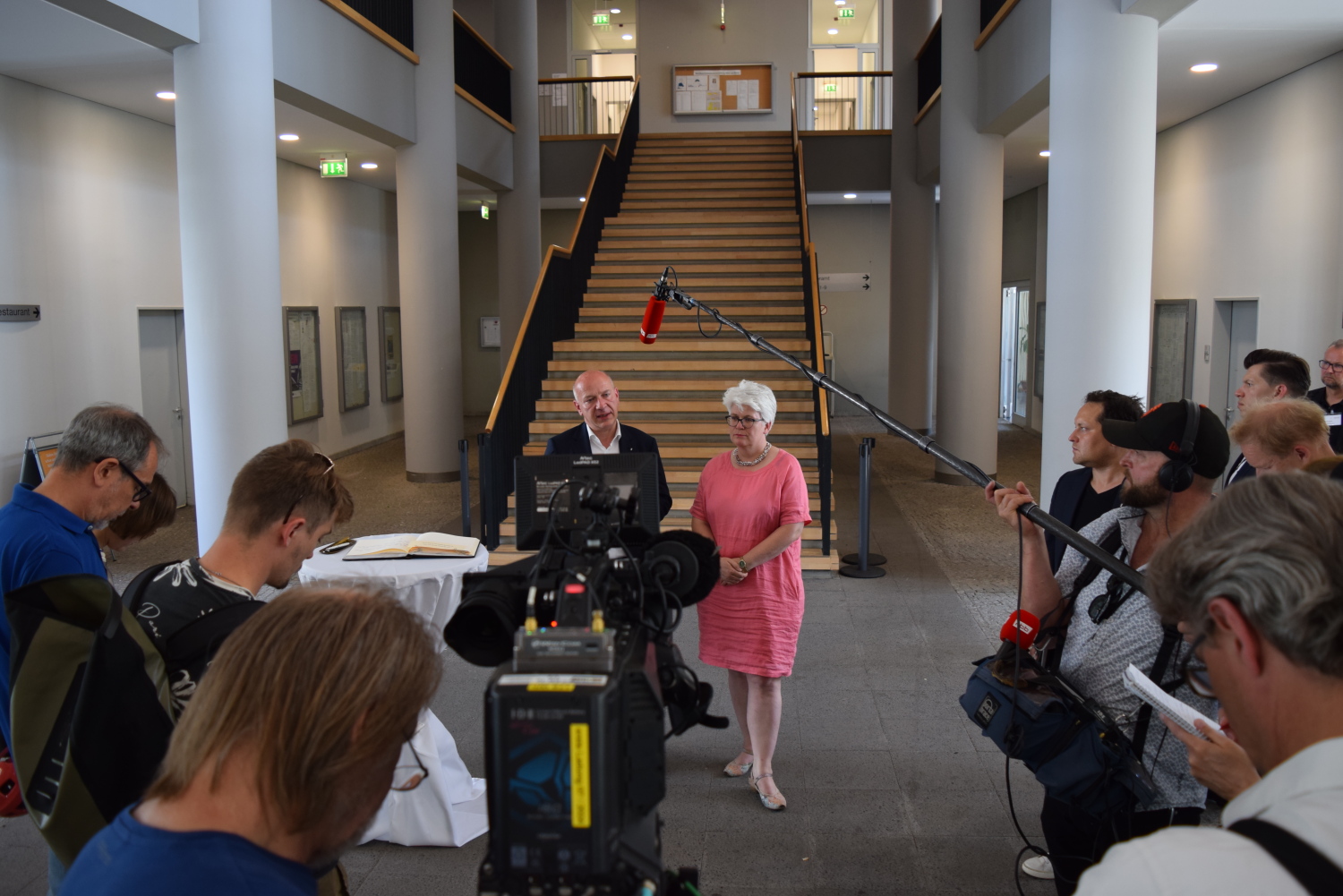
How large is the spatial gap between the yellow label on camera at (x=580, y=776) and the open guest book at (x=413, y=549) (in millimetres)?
3174

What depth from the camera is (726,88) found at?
18.0 metres

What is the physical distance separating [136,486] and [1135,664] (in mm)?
2452

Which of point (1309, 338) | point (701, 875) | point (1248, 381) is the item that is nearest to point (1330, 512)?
point (701, 875)

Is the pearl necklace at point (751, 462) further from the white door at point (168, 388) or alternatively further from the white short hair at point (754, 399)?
the white door at point (168, 388)

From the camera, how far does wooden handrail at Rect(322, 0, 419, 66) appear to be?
8336 millimetres

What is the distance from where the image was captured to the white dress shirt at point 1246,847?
894mm

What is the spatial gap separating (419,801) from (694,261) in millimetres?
9133

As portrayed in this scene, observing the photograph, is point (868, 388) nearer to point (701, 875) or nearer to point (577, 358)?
point (577, 358)

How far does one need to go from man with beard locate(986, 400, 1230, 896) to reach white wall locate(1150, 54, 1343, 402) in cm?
602

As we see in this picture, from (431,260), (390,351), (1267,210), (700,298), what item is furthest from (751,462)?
(390,351)

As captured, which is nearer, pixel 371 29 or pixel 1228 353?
pixel 1228 353

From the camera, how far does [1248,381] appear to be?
463 cm

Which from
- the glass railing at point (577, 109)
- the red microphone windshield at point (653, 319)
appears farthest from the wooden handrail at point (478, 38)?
the red microphone windshield at point (653, 319)

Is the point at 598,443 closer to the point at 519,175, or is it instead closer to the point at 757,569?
the point at 757,569
